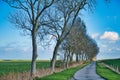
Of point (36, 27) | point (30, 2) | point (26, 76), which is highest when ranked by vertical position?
point (30, 2)

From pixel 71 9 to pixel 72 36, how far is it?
60.6 feet

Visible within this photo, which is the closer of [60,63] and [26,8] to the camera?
[26,8]

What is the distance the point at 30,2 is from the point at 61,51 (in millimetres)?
39786

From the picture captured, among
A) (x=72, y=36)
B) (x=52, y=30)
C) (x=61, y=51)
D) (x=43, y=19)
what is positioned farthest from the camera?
(x=61, y=51)

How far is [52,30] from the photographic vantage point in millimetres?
51844

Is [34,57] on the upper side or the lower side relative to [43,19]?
lower

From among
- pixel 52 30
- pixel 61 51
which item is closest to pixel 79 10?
pixel 52 30

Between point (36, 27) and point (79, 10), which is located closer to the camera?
point (36, 27)

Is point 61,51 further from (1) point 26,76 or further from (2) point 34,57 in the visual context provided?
(1) point 26,76

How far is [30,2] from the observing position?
34.8 metres

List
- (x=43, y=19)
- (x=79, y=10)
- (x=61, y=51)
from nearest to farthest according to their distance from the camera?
(x=43, y=19), (x=79, y=10), (x=61, y=51)

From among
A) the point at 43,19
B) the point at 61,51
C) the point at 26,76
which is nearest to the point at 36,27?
the point at 43,19

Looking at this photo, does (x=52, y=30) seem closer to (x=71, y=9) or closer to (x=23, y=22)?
(x=71, y=9)

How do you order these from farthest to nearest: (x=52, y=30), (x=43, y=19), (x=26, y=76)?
(x=52, y=30) < (x=43, y=19) < (x=26, y=76)
